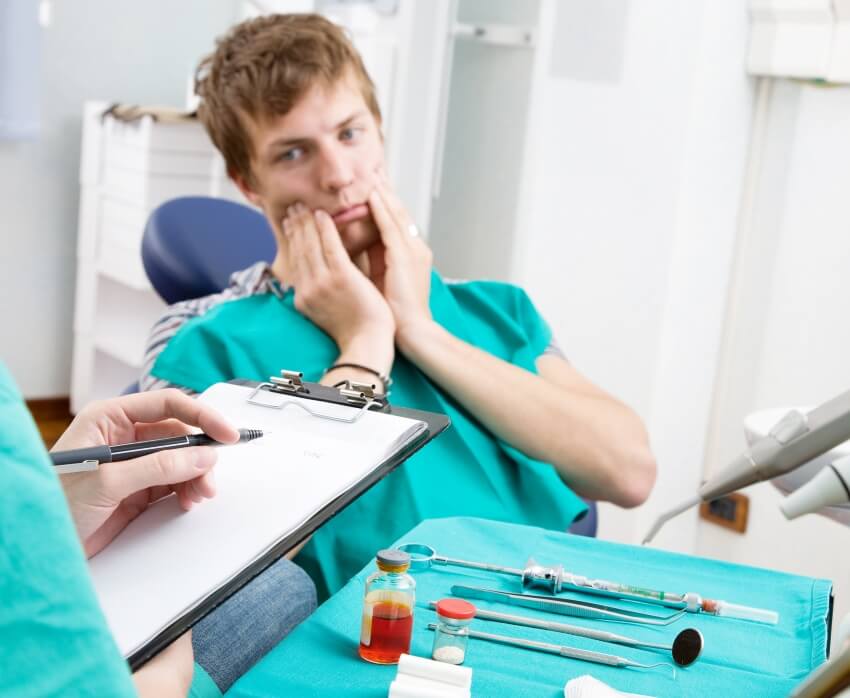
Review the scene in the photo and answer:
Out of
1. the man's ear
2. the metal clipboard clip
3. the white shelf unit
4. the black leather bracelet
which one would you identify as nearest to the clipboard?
the metal clipboard clip

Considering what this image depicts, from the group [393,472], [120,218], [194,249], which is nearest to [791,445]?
[393,472]

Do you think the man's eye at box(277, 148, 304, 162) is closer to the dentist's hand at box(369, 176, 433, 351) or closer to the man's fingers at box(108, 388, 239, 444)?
the dentist's hand at box(369, 176, 433, 351)

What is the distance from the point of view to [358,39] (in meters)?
2.88

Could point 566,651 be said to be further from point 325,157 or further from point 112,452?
point 325,157

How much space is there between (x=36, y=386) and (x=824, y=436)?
3.48m

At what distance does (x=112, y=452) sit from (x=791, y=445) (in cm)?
43

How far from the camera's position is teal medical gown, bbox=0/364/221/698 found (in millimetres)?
411

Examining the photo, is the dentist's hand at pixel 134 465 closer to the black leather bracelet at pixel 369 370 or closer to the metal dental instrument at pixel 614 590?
the metal dental instrument at pixel 614 590

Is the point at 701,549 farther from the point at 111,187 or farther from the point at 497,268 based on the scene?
the point at 111,187

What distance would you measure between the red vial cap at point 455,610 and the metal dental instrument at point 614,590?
0.14 m

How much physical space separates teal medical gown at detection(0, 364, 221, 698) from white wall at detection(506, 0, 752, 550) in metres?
2.03

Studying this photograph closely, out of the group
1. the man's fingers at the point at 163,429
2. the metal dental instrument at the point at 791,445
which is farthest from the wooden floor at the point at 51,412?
the metal dental instrument at the point at 791,445

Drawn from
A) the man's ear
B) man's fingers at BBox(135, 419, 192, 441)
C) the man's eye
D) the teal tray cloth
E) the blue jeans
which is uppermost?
the man's eye

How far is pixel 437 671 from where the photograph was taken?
0.66m
